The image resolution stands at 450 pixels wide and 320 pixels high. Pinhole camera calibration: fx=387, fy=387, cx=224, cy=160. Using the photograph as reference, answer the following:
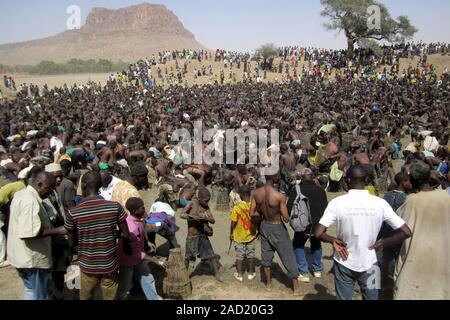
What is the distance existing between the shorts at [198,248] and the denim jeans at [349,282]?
2126 millimetres

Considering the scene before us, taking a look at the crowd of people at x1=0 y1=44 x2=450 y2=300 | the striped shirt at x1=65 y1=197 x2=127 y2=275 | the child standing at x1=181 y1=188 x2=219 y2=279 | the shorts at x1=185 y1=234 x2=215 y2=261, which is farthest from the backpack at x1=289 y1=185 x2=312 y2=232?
the striped shirt at x1=65 y1=197 x2=127 y2=275

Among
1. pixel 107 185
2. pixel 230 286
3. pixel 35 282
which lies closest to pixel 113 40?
pixel 107 185

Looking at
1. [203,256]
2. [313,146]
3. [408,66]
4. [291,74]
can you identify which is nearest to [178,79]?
[291,74]

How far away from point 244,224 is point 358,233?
78.3 inches

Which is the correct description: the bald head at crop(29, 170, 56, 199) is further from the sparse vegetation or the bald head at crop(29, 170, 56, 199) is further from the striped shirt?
the sparse vegetation

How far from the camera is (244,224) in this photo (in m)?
5.00

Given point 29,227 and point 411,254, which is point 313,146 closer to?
point 411,254

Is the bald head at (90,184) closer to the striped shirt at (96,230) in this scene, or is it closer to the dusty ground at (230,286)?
the striped shirt at (96,230)

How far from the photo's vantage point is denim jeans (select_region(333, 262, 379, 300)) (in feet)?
10.9

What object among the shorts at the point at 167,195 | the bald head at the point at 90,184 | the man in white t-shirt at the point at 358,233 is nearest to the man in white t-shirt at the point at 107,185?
the shorts at the point at 167,195

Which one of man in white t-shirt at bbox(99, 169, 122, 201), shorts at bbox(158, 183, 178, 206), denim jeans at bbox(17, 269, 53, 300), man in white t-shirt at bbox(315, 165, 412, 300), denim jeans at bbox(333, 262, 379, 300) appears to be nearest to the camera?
man in white t-shirt at bbox(315, 165, 412, 300)

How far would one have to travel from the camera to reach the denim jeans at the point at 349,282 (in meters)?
3.32

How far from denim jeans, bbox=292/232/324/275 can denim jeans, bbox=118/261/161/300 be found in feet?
6.30

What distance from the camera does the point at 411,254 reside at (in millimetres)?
3289
